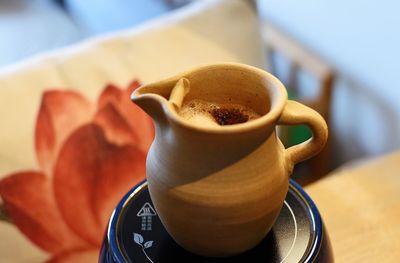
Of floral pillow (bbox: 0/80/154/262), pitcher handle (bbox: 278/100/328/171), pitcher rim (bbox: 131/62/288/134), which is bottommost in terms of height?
floral pillow (bbox: 0/80/154/262)

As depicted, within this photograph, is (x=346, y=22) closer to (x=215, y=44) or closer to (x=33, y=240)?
(x=215, y=44)

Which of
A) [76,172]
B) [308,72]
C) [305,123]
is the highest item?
[305,123]

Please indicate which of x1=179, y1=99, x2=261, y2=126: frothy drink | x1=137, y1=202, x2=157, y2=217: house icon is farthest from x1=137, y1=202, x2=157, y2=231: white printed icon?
x1=179, y1=99, x2=261, y2=126: frothy drink

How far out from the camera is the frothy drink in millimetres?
504

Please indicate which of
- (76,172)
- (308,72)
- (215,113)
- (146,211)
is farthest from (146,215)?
(308,72)

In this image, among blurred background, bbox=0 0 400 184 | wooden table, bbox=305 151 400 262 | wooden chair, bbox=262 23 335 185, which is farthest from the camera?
wooden chair, bbox=262 23 335 185

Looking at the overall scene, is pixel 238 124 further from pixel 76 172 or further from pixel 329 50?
pixel 329 50

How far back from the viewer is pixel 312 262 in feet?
1.73

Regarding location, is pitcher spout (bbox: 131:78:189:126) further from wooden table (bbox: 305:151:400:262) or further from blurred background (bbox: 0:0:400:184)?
blurred background (bbox: 0:0:400:184)

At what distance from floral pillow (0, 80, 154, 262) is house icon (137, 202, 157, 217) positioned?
0.90ft

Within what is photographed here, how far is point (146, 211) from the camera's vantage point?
594 millimetres

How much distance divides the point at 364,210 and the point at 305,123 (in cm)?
36

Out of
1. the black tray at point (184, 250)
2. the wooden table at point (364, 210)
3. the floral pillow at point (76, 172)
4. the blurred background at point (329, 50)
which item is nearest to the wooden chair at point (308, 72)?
the blurred background at point (329, 50)

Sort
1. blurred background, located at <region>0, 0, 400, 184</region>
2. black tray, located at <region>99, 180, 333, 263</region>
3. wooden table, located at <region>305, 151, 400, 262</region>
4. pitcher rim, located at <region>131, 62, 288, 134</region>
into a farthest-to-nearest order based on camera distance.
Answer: blurred background, located at <region>0, 0, 400, 184</region>, wooden table, located at <region>305, 151, 400, 262</region>, black tray, located at <region>99, 180, 333, 263</region>, pitcher rim, located at <region>131, 62, 288, 134</region>
